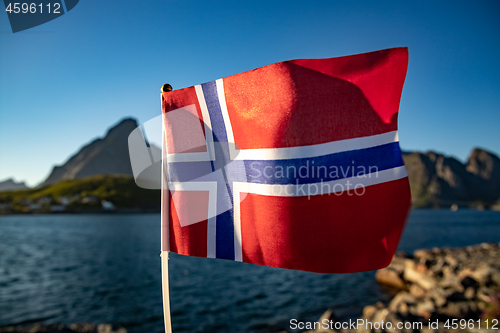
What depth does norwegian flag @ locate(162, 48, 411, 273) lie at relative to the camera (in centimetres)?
270

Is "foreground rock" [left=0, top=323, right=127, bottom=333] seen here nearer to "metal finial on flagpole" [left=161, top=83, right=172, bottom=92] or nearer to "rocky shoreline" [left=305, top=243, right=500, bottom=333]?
"rocky shoreline" [left=305, top=243, right=500, bottom=333]

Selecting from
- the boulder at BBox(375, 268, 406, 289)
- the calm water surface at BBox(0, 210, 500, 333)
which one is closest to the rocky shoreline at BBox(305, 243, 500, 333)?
the boulder at BBox(375, 268, 406, 289)

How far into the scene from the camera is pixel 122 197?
481 feet

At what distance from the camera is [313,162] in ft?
9.23

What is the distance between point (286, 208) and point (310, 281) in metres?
23.0

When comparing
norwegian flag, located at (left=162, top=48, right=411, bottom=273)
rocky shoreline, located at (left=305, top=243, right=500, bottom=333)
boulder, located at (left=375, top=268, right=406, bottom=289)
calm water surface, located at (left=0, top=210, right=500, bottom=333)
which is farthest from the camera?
boulder, located at (left=375, top=268, right=406, bottom=289)

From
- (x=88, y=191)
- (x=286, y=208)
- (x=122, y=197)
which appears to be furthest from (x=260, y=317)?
(x=88, y=191)

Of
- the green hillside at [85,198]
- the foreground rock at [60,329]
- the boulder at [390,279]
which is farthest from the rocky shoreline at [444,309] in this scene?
the green hillside at [85,198]

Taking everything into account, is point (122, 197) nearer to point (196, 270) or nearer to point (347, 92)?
point (196, 270)

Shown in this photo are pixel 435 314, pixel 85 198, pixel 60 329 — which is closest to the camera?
pixel 435 314

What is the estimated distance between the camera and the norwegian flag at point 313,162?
2.70 metres

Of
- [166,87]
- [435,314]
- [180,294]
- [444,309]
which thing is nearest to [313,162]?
[166,87]

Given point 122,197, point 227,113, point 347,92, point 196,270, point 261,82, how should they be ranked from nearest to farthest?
point 347,92 → point 261,82 → point 227,113 → point 196,270 → point 122,197

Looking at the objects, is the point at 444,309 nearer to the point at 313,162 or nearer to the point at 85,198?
the point at 313,162
